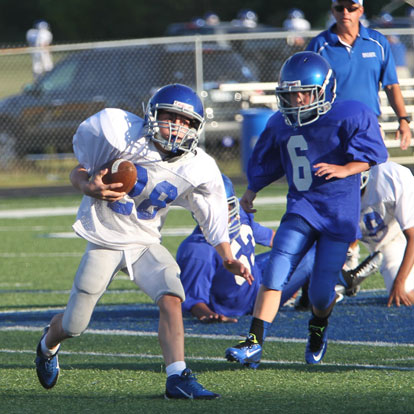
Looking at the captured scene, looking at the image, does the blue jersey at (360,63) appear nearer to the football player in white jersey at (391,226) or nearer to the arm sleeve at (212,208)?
the football player in white jersey at (391,226)

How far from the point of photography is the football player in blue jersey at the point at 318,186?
4.84m

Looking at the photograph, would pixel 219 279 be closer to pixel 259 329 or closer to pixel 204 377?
pixel 259 329

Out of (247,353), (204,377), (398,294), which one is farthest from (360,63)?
(204,377)

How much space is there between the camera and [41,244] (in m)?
10.1

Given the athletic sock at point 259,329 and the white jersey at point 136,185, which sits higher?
the white jersey at point 136,185

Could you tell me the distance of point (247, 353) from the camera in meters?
4.61

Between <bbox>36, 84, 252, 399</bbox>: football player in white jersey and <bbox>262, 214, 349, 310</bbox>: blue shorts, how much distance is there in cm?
46

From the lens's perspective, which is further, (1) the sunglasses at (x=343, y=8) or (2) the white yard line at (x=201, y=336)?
(1) the sunglasses at (x=343, y=8)

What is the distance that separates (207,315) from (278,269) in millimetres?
1325

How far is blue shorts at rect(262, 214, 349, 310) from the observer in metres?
4.83

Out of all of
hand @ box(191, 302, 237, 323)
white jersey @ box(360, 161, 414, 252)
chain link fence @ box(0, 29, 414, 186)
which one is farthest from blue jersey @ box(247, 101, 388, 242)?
chain link fence @ box(0, 29, 414, 186)

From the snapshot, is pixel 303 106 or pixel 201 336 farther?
pixel 201 336

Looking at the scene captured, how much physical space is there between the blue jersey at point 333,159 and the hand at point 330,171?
10 centimetres

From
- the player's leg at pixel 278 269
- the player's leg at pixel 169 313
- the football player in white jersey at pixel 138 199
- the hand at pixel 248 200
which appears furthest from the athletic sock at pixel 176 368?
the hand at pixel 248 200
